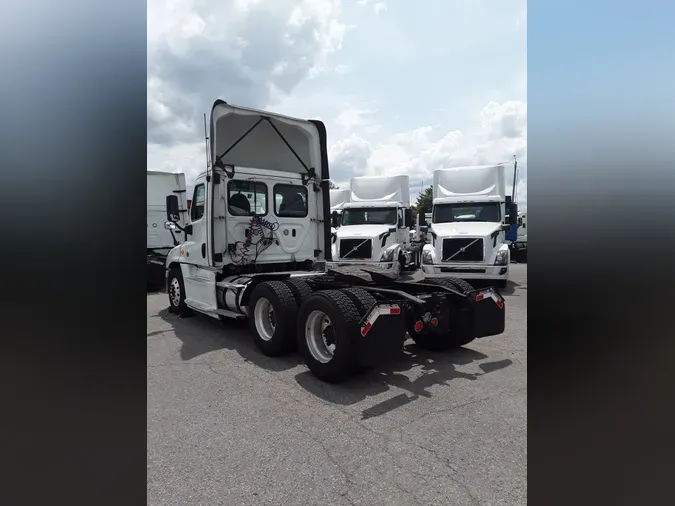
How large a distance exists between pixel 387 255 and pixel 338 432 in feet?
31.4

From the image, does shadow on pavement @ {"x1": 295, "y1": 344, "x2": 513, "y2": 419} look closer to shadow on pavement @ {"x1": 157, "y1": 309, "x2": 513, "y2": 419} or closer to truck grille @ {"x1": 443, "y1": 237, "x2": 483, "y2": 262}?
shadow on pavement @ {"x1": 157, "y1": 309, "x2": 513, "y2": 419}

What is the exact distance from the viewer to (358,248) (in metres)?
12.8

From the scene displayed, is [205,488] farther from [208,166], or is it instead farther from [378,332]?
[208,166]

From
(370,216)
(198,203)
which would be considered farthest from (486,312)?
(370,216)

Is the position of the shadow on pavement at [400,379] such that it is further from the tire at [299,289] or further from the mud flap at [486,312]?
the tire at [299,289]

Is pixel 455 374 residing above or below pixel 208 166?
below

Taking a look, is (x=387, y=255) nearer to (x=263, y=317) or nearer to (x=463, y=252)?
(x=463, y=252)

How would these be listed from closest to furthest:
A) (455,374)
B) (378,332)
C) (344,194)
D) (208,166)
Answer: (378,332) < (455,374) < (208,166) < (344,194)

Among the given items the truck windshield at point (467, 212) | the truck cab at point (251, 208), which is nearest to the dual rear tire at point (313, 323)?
the truck cab at point (251, 208)
